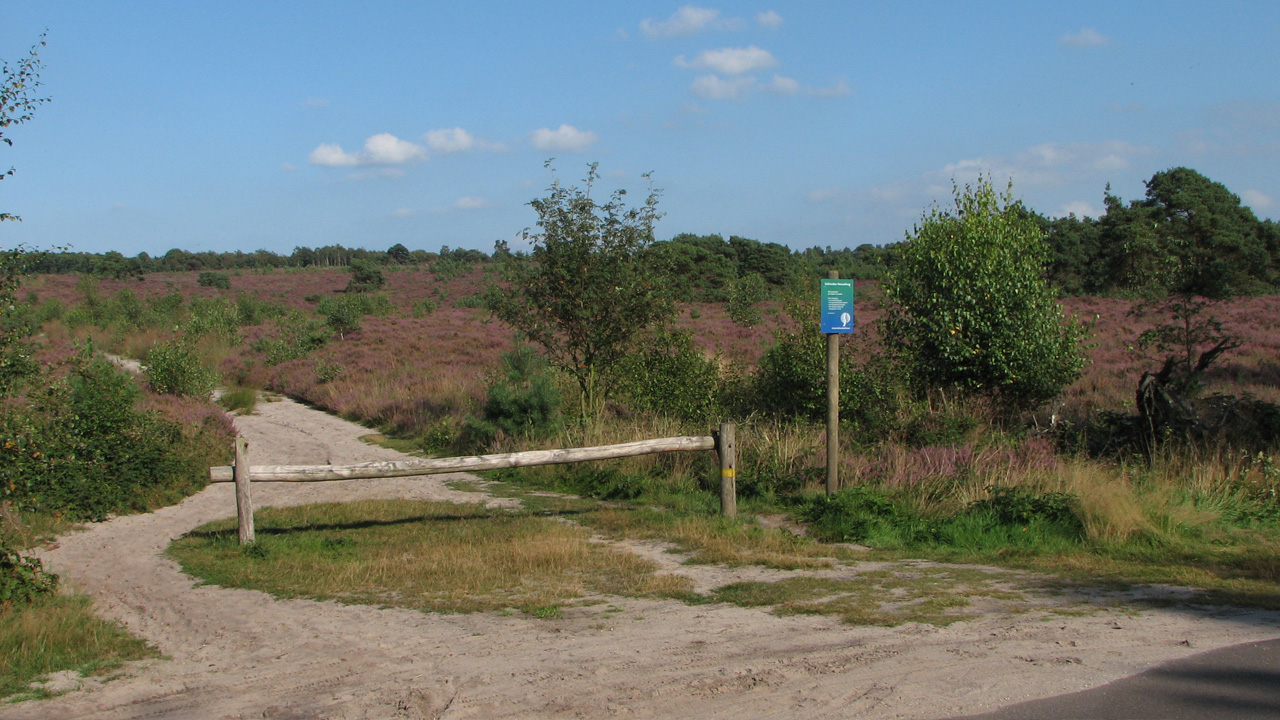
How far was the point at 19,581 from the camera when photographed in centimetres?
736

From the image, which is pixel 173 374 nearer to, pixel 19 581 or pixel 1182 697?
pixel 19 581

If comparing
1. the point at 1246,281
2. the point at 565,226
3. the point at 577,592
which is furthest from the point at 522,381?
the point at 1246,281

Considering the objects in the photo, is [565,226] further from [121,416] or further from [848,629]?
[848,629]

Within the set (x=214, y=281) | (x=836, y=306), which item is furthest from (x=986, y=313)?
(x=214, y=281)

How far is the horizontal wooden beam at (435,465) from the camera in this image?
32.9ft

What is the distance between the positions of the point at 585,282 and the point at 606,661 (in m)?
10.3

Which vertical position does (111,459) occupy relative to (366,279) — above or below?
below

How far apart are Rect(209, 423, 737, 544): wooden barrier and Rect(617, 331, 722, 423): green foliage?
15.0ft

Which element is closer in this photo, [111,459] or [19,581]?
[19,581]

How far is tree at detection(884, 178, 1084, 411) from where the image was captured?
558 inches

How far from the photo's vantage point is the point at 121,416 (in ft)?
43.3

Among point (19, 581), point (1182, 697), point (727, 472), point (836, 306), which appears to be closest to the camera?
point (1182, 697)

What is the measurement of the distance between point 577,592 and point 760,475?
504 centimetres

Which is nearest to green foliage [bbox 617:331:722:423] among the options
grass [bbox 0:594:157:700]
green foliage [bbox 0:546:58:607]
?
A: green foliage [bbox 0:546:58:607]
